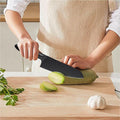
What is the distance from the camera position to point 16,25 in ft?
4.90

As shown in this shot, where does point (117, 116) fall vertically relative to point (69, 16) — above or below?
below

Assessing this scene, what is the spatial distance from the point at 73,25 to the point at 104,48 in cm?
22

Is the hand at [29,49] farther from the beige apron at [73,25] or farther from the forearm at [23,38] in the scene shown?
the beige apron at [73,25]

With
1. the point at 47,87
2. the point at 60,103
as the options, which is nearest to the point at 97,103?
the point at 60,103

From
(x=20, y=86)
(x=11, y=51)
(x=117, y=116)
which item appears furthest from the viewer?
(x=11, y=51)

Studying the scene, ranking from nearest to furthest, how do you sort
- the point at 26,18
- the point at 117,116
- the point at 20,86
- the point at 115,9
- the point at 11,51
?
the point at 117,116 → the point at 20,86 → the point at 115,9 → the point at 26,18 → the point at 11,51

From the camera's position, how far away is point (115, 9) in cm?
158

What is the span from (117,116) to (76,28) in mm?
678

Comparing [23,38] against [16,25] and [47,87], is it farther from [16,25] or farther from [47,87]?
[47,87]

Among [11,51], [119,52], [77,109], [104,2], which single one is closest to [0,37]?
[11,51]

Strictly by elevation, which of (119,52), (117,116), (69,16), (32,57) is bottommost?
(119,52)

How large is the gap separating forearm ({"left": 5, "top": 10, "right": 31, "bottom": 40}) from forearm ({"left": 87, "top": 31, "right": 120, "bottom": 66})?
322mm

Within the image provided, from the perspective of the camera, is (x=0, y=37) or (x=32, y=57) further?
(x=0, y=37)

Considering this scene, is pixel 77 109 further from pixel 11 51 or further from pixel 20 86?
pixel 11 51
